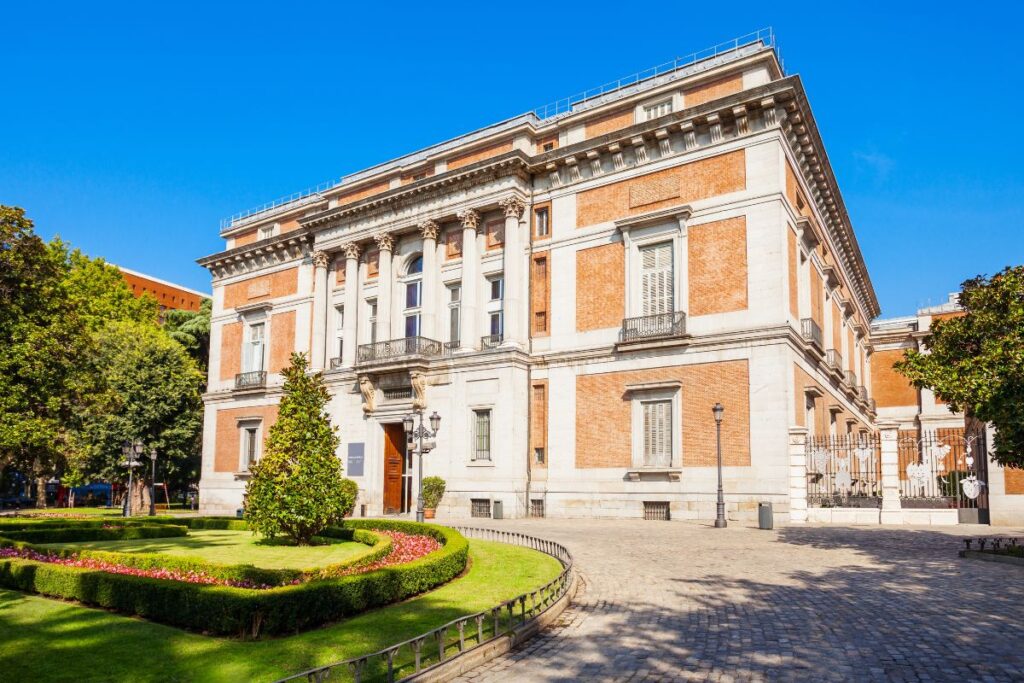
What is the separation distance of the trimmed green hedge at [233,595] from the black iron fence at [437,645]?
161cm

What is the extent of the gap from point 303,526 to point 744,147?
19.5 meters

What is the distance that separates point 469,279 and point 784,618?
2376cm

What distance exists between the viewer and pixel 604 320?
2927 centimetres

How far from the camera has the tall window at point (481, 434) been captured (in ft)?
99.9

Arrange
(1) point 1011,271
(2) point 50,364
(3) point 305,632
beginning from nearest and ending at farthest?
(3) point 305,632, (1) point 1011,271, (2) point 50,364

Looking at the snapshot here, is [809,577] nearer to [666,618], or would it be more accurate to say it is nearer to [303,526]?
[666,618]

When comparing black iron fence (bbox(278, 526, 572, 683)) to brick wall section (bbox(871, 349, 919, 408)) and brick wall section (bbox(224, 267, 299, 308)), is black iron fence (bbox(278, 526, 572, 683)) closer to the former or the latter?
brick wall section (bbox(224, 267, 299, 308))

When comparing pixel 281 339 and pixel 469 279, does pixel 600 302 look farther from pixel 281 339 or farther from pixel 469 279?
pixel 281 339

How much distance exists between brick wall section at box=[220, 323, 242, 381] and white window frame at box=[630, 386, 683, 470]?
24753 millimetres

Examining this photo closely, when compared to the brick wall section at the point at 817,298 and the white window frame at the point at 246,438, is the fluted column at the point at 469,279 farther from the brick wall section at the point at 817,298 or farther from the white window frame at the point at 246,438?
the white window frame at the point at 246,438

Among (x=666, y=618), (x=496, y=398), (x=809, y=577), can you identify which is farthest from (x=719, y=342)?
(x=666, y=618)

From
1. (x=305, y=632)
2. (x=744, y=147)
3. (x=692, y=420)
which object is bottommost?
(x=305, y=632)

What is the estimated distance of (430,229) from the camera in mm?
33656

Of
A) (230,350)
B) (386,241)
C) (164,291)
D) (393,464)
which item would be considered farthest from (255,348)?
(164,291)
